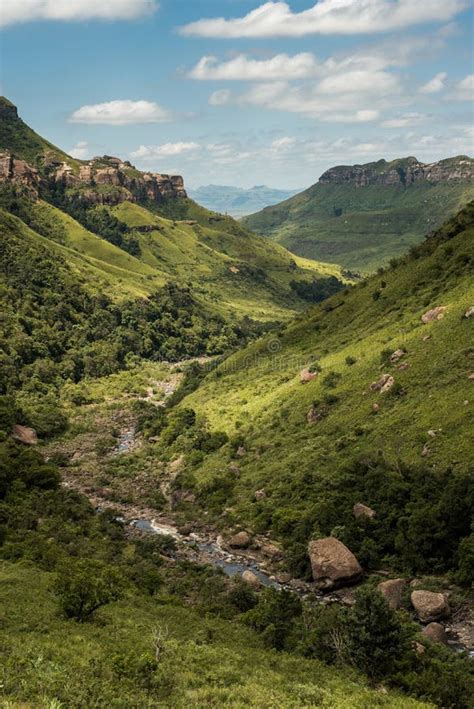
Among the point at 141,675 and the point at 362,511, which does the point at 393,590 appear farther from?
the point at 141,675

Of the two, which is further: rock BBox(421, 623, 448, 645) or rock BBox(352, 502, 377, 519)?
rock BBox(352, 502, 377, 519)

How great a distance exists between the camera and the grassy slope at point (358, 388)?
74.9 m

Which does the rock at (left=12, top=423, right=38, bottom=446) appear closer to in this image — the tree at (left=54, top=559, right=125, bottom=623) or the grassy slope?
Answer: the grassy slope

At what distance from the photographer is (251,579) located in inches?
2454

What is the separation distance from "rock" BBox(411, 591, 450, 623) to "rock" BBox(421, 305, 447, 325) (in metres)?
51.7

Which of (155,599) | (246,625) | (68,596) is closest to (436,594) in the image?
(246,625)

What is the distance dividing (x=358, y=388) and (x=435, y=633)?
4571cm

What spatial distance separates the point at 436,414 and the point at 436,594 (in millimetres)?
26068

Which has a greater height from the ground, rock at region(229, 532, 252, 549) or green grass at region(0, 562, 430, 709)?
green grass at region(0, 562, 430, 709)

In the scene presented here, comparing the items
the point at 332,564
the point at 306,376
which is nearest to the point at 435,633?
the point at 332,564

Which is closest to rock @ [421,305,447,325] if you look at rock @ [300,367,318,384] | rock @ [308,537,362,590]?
rock @ [300,367,318,384]

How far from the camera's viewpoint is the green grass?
3028 centimetres

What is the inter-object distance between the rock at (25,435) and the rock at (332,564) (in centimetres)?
6446

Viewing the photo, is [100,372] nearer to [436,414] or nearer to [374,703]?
[436,414]
